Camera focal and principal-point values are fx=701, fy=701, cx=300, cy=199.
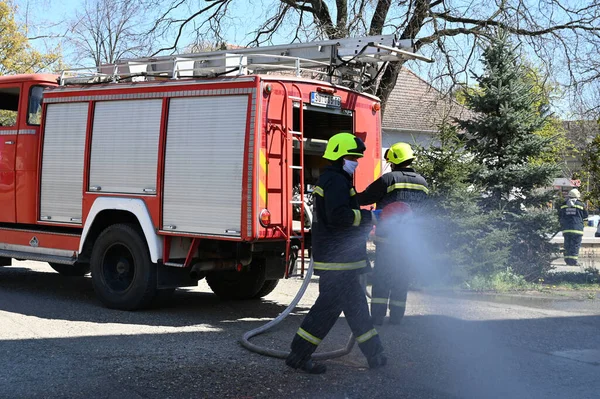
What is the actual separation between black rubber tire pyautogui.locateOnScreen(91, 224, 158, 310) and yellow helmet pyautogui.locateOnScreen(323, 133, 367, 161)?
3.18 m

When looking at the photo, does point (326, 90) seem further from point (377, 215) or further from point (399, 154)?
point (377, 215)

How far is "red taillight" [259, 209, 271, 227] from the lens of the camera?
7.14 m

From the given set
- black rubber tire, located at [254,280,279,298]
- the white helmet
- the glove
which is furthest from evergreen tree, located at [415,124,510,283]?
the white helmet

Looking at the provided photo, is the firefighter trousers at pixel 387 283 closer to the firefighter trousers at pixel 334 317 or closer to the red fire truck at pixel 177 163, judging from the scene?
the red fire truck at pixel 177 163

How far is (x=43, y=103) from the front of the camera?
9117 mm

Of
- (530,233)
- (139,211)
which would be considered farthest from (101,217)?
(530,233)

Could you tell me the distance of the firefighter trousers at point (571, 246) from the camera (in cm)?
1518

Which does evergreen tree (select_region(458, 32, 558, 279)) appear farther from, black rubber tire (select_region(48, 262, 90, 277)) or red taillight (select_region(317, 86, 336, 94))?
black rubber tire (select_region(48, 262, 90, 277))

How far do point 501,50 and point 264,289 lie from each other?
6.43m

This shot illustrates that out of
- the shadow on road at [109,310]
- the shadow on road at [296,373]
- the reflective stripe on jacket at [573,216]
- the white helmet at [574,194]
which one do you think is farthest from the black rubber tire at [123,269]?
the white helmet at [574,194]

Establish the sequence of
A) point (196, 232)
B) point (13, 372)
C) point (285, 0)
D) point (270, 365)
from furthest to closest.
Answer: point (285, 0) → point (196, 232) → point (270, 365) → point (13, 372)

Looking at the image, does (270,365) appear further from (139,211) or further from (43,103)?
(43,103)

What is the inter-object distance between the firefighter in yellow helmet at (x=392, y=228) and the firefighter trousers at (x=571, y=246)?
29.9ft

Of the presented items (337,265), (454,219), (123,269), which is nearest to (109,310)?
(123,269)
